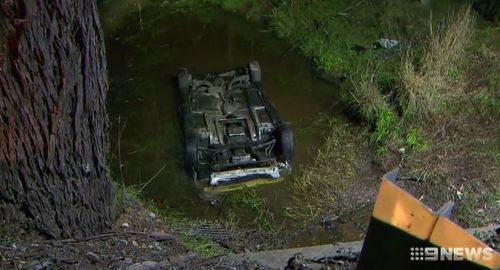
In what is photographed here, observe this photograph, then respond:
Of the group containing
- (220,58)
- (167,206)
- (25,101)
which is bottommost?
(167,206)

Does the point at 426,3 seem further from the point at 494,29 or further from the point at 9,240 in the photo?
the point at 9,240

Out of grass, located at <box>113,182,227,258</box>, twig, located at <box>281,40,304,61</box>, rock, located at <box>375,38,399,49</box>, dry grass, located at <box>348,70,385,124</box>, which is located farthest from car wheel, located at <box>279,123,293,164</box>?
rock, located at <box>375,38,399,49</box>

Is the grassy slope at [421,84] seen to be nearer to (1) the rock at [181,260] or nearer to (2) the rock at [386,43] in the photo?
(2) the rock at [386,43]

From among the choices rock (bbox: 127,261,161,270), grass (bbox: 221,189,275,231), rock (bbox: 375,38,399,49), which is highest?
rock (bbox: 127,261,161,270)

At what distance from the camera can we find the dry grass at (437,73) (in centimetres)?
546

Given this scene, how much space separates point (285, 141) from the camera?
5109 mm

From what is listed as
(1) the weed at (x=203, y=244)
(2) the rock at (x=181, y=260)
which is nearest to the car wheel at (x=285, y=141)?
(1) the weed at (x=203, y=244)

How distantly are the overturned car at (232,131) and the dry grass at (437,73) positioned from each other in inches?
48.3

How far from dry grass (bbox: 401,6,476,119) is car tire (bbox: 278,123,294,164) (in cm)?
114

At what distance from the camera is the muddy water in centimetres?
516

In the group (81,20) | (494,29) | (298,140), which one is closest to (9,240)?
(81,20)

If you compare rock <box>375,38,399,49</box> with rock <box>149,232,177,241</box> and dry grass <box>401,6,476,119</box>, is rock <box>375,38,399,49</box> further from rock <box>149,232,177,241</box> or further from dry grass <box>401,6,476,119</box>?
rock <box>149,232,177,241</box>

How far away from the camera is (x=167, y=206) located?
4.85 m

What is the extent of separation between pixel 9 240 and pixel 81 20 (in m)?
1.10
